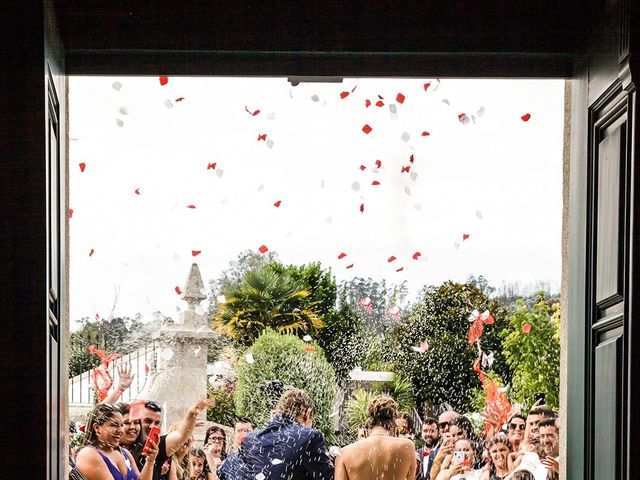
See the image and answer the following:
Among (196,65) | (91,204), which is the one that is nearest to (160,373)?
(91,204)

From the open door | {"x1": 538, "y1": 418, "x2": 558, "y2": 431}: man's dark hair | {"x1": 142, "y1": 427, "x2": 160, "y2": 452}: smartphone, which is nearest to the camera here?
the open door

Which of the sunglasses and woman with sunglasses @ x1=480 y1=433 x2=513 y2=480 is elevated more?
the sunglasses

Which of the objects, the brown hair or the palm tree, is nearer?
the palm tree

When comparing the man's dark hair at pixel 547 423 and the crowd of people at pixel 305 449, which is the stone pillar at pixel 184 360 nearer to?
the crowd of people at pixel 305 449

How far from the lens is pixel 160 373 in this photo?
3041mm

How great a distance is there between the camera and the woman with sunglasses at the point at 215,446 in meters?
3.07

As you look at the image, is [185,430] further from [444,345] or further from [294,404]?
[444,345]

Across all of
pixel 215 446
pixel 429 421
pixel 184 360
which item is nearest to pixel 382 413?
pixel 429 421

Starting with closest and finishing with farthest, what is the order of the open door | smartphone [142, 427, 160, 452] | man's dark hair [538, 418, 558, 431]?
1. the open door
2. smartphone [142, 427, 160, 452]
3. man's dark hair [538, 418, 558, 431]

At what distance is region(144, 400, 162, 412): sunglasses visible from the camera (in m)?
3.06

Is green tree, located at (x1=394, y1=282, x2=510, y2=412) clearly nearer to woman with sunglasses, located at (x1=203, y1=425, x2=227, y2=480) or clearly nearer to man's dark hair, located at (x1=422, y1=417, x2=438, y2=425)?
man's dark hair, located at (x1=422, y1=417, x2=438, y2=425)

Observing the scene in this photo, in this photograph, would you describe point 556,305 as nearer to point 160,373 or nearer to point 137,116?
point 160,373

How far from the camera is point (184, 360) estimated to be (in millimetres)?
2998

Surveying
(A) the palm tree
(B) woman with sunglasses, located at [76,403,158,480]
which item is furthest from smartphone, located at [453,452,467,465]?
(B) woman with sunglasses, located at [76,403,158,480]
